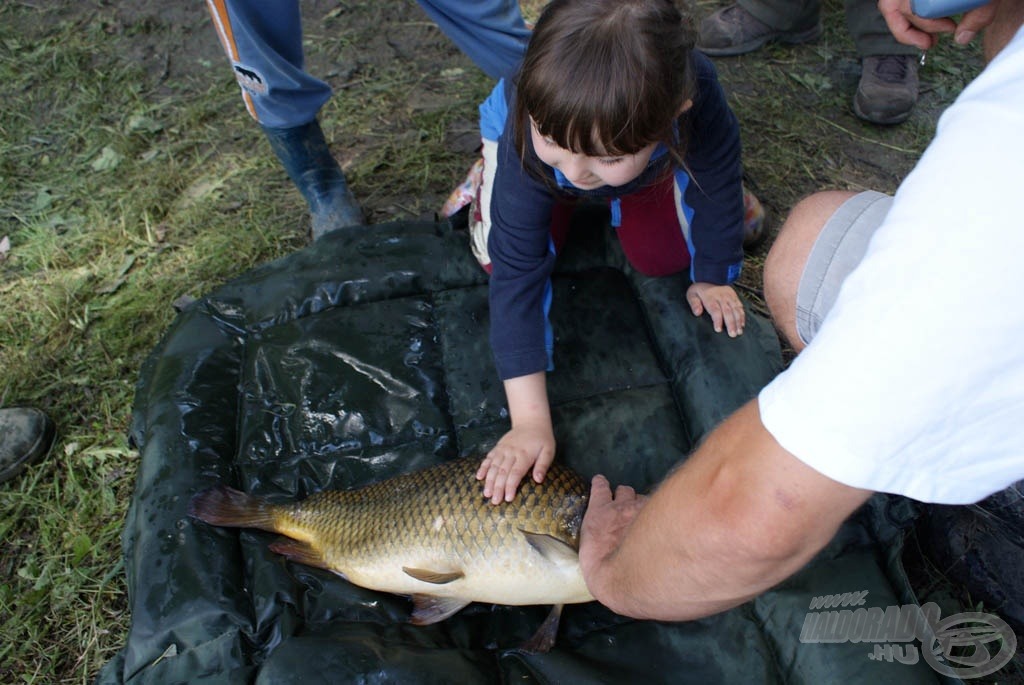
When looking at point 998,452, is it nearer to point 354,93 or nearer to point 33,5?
point 354,93

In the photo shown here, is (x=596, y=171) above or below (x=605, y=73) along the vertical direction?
below

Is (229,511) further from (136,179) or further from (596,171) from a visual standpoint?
(136,179)

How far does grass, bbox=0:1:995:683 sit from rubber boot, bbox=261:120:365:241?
0.20 metres

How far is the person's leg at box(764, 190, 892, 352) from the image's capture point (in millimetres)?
1467

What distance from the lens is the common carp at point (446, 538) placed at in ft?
4.91

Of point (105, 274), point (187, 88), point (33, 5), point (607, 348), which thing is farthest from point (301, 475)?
point (33, 5)

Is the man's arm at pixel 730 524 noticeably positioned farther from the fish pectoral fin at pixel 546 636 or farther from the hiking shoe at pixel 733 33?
the hiking shoe at pixel 733 33

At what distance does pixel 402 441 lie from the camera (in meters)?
1.95

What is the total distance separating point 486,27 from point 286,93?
2.20ft

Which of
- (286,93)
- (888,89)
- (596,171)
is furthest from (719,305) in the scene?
(888,89)

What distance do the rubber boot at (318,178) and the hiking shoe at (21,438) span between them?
107 cm

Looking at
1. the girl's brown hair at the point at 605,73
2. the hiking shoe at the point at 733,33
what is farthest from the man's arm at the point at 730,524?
the hiking shoe at the point at 733,33

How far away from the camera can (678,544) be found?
3.11 feet

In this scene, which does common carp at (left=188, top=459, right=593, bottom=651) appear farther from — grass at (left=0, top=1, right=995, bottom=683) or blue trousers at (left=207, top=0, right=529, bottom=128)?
blue trousers at (left=207, top=0, right=529, bottom=128)
